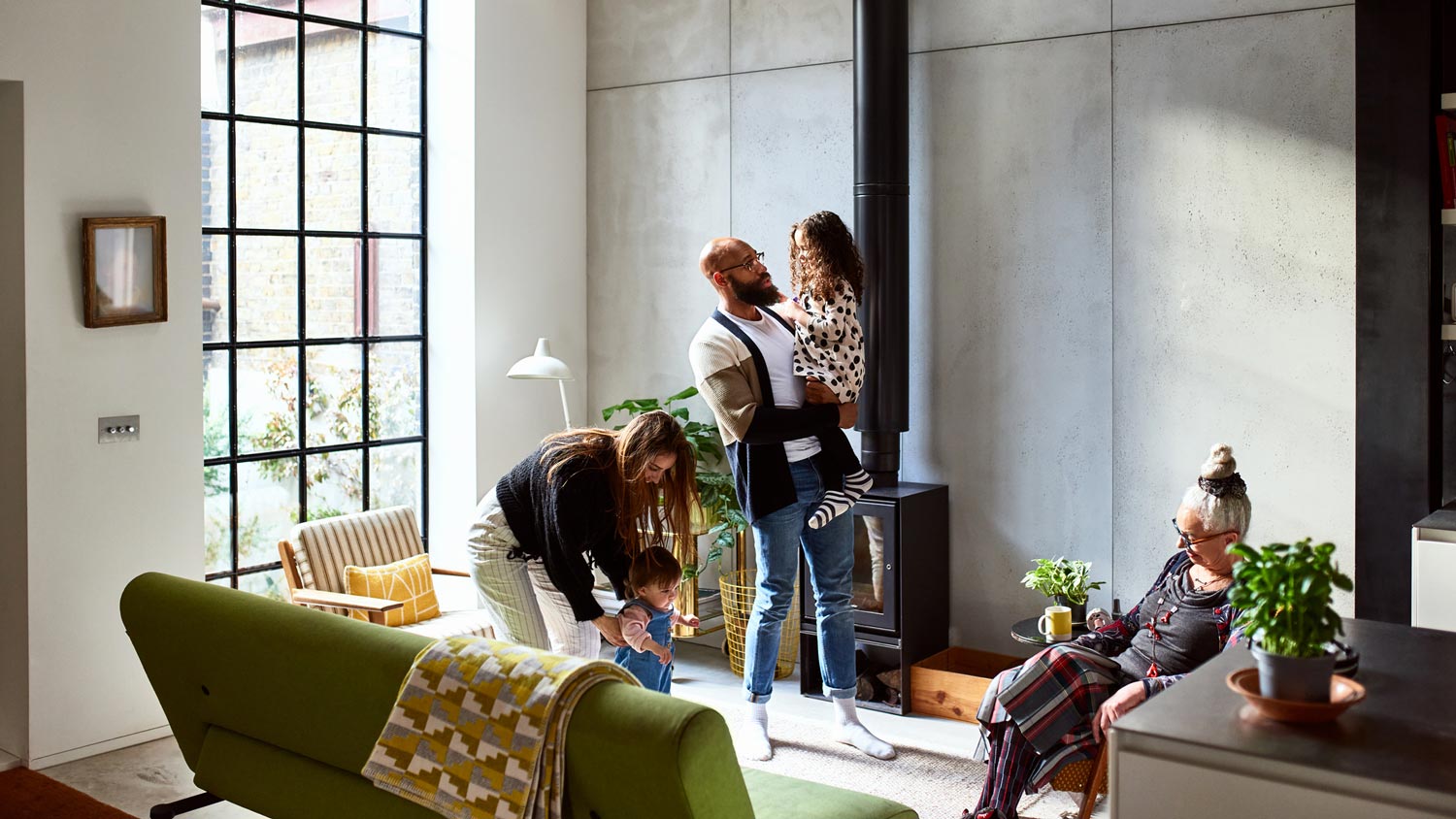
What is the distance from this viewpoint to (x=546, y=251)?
6.53 meters

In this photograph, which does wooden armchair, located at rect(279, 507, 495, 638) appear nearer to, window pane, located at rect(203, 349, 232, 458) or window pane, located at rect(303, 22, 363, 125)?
window pane, located at rect(203, 349, 232, 458)

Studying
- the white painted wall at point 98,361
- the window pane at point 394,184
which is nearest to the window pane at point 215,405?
the white painted wall at point 98,361

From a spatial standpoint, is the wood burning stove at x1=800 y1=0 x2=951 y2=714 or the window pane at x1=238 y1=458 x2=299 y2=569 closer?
the wood burning stove at x1=800 y1=0 x2=951 y2=714

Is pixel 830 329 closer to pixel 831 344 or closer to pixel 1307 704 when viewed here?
pixel 831 344

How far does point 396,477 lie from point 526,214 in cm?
139

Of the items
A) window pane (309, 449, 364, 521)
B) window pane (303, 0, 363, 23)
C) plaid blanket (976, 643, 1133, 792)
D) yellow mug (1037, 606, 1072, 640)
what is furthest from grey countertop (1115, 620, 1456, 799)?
window pane (303, 0, 363, 23)

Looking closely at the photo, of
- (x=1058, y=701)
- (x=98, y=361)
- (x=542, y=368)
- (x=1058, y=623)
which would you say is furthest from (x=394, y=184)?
(x=1058, y=701)

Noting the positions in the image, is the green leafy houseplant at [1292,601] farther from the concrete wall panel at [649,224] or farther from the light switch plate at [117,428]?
the concrete wall panel at [649,224]

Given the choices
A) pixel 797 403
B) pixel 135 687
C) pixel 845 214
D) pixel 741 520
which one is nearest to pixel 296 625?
pixel 797 403

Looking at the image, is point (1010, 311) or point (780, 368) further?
point (1010, 311)

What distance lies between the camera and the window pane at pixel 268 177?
18.2ft

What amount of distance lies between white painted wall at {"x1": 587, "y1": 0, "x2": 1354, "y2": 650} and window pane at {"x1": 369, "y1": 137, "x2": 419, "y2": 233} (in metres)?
1.43

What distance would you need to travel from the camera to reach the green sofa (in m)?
2.38

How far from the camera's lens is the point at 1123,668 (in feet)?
11.7
